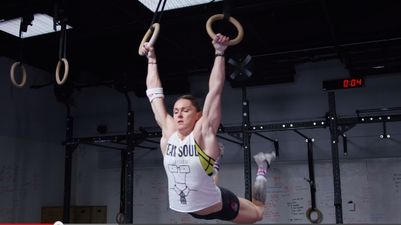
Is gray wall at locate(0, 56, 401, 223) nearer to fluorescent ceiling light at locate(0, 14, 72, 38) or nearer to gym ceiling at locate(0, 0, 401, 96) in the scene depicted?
gym ceiling at locate(0, 0, 401, 96)

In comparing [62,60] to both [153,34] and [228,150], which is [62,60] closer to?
[153,34]

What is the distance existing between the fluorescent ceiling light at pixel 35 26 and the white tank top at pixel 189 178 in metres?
3.14

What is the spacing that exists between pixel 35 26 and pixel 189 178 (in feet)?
12.2

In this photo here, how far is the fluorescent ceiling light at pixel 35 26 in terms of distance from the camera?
16.4ft

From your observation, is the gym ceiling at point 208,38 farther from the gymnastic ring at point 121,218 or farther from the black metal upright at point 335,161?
the gymnastic ring at point 121,218

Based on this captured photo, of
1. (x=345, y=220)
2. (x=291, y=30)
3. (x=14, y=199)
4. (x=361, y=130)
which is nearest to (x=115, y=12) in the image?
(x=291, y=30)

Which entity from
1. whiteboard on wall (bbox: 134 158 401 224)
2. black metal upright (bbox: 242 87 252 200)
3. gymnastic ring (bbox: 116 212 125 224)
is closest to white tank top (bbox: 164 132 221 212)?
black metal upright (bbox: 242 87 252 200)

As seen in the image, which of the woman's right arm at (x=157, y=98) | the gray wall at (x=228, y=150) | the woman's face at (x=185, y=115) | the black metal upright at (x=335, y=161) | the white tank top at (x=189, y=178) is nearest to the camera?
the white tank top at (x=189, y=178)

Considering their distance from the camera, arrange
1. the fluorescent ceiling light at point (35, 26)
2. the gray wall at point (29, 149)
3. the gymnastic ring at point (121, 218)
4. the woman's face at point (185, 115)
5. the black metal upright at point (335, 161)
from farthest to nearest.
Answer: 1. the gray wall at point (29, 149)
2. the gymnastic ring at point (121, 218)
3. the fluorescent ceiling light at point (35, 26)
4. the black metal upright at point (335, 161)
5. the woman's face at point (185, 115)

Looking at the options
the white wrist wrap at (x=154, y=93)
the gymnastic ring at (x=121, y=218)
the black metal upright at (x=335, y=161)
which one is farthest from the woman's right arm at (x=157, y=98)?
the gymnastic ring at (x=121, y=218)

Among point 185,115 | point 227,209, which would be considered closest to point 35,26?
point 185,115

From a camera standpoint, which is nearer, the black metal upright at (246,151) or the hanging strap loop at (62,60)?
the hanging strap loop at (62,60)

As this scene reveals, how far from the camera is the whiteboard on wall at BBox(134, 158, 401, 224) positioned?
18.5 feet

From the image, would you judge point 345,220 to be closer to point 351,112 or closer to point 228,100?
point 351,112
